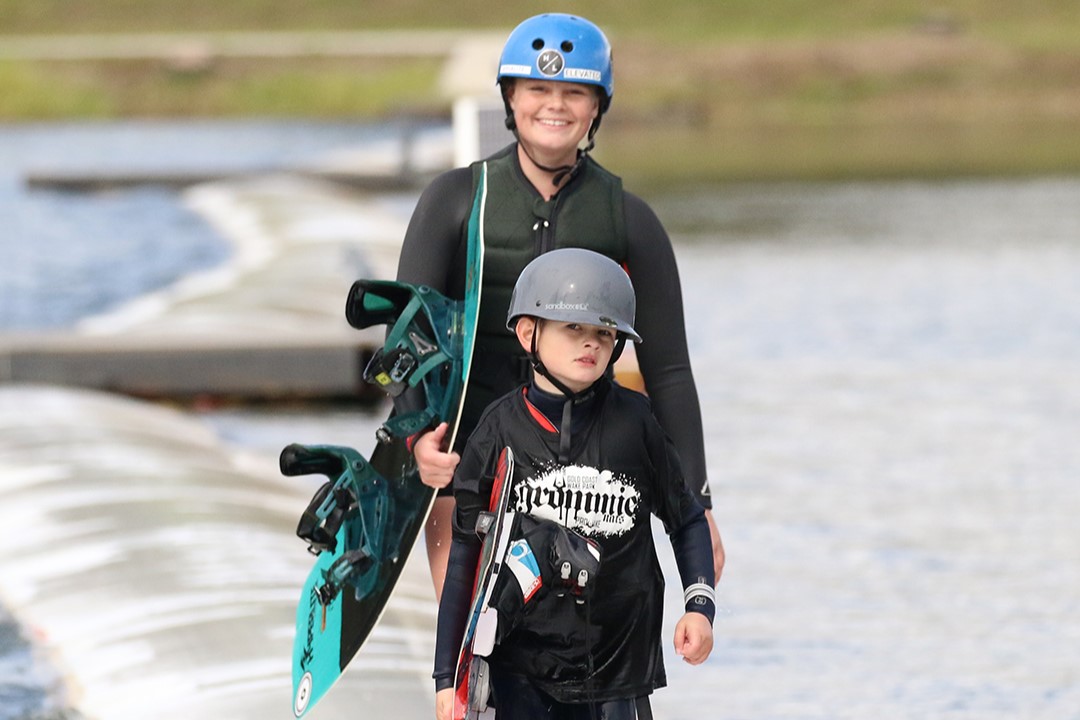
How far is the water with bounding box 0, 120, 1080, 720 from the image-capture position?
22.4ft

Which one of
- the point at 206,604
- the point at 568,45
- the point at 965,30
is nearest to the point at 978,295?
the point at 206,604

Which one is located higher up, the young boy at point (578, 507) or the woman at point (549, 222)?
the woman at point (549, 222)

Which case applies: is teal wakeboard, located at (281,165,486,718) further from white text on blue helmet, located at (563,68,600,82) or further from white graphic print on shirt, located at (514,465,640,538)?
white graphic print on shirt, located at (514,465,640,538)

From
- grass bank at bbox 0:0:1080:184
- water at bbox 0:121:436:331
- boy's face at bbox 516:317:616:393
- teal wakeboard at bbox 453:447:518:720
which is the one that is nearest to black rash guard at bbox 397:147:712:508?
boy's face at bbox 516:317:616:393

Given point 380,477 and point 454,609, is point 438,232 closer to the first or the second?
point 380,477

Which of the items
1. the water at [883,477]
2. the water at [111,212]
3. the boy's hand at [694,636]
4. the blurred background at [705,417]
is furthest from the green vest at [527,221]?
the water at [111,212]

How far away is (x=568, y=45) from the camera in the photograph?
459 centimetres

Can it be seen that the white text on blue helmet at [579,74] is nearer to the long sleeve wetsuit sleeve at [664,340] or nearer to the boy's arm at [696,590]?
the long sleeve wetsuit sleeve at [664,340]

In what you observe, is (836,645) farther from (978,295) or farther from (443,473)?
(978,295)

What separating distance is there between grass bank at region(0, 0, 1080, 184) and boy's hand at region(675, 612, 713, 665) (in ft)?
138

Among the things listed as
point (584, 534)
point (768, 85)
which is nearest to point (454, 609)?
point (584, 534)

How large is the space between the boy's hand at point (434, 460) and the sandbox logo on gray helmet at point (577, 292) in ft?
1.54

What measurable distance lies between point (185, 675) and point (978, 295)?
48.0ft

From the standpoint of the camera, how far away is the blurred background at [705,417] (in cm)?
662
